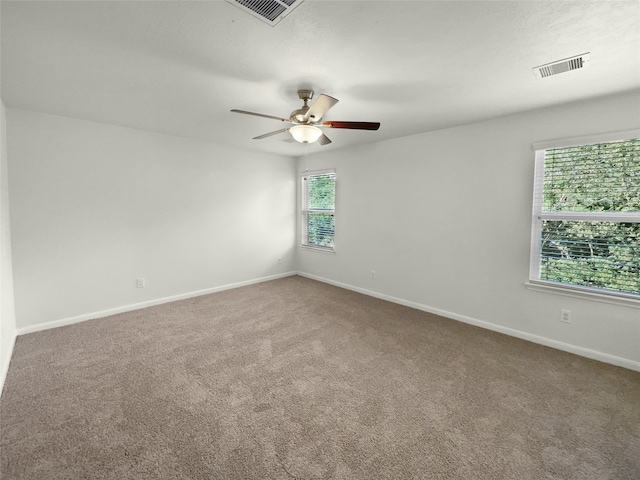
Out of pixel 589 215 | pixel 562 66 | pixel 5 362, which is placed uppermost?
pixel 562 66

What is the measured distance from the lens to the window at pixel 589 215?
2.49m

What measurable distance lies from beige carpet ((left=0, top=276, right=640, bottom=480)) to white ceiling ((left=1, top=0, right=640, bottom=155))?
239 centimetres

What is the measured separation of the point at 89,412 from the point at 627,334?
4.34 m

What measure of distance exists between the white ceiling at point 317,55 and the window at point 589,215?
1.65 feet

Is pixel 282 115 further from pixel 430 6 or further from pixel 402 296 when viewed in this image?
pixel 402 296

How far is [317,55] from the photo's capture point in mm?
1897

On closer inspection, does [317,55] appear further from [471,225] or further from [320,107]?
[471,225]

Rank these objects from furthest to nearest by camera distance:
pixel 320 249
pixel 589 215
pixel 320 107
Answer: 1. pixel 320 249
2. pixel 589 215
3. pixel 320 107

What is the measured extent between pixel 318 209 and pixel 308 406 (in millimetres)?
3793

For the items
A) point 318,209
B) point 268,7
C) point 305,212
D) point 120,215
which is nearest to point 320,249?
point 318,209

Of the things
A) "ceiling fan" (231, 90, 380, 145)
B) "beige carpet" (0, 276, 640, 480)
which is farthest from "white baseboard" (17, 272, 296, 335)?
"ceiling fan" (231, 90, 380, 145)

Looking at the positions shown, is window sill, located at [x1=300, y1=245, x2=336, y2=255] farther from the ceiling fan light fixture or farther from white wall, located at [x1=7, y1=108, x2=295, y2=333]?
the ceiling fan light fixture

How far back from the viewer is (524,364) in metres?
2.55

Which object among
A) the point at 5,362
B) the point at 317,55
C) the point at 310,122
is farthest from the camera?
the point at 310,122
